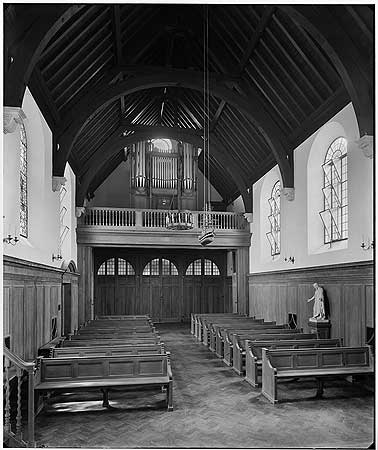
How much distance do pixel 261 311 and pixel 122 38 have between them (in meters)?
10.8

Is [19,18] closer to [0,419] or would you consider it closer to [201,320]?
[0,419]

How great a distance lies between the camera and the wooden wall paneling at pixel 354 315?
10000 millimetres

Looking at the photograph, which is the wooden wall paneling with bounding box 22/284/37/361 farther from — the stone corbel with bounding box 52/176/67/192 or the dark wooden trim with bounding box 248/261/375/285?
the dark wooden trim with bounding box 248/261/375/285

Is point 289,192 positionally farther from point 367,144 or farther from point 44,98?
point 44,98

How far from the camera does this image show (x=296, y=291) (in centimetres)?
1384

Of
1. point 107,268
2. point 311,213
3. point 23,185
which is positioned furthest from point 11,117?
point 107,268

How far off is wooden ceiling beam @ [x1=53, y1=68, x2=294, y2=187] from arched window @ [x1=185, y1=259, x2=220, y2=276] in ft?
31.2

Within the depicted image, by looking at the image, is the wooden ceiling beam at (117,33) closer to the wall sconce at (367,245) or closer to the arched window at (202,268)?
the wall sconce at (367,245)

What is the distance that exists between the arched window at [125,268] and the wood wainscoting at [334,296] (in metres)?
7.92

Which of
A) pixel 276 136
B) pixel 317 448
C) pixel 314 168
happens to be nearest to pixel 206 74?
pixel 276 136

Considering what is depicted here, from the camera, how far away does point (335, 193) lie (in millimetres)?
11906

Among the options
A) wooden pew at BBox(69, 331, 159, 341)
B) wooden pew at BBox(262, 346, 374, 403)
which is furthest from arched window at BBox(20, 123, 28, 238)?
wooden pew at BBox(262, 346, 374, 403)

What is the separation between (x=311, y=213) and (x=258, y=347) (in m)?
4.80

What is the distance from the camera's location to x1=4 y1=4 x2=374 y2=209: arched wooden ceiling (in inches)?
352
